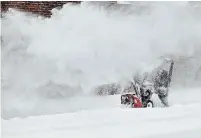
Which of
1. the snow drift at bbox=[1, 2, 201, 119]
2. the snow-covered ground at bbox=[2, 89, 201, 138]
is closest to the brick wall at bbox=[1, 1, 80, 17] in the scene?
the snow drift at bbox=[1, 2, 201, 119]

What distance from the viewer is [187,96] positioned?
9.21 feet

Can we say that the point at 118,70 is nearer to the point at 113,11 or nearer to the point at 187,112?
the point at 113,11

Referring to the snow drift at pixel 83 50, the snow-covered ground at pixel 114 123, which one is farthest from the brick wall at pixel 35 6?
the snow-covered ground at pixel 114 123

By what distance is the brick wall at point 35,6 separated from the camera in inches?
96.8

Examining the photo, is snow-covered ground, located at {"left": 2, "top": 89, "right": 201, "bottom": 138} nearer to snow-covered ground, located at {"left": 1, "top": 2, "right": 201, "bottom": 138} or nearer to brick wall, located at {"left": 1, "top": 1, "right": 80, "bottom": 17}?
snow-covered ground, located at {"left": 1, "top": 2, "right": 201, "bottom": 138}

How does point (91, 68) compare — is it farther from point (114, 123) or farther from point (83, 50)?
point (114, 123)

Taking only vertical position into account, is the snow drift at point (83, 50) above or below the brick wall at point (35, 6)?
below

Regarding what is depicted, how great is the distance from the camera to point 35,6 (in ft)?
8.23

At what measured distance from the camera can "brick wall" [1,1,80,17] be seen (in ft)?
8.07

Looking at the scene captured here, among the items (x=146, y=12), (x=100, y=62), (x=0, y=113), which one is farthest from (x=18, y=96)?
(x=146, y=12)

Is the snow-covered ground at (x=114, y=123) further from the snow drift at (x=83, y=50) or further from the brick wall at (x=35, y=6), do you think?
the brick wall at (x=35, y=6)

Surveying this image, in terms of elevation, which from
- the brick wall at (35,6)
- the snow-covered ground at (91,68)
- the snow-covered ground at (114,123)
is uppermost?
the brick wall at (35,6)

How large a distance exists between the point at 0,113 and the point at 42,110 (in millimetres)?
290

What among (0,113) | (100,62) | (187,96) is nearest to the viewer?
(0,113)
